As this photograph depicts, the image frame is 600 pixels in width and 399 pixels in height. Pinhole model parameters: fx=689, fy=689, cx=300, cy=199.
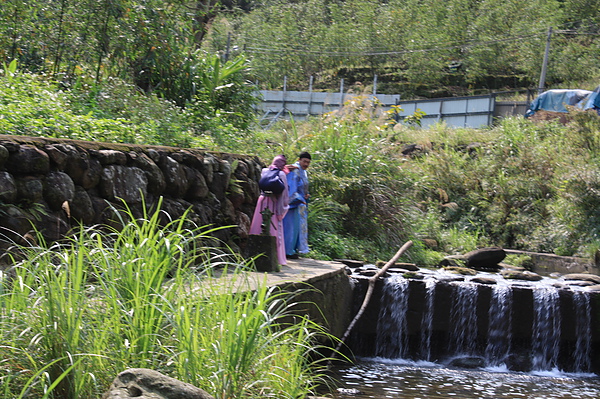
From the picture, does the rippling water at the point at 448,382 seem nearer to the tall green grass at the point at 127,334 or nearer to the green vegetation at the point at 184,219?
the green vegetation at the point at 184,219

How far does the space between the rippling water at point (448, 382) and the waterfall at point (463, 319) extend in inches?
26.2

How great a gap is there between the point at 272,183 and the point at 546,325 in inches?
175

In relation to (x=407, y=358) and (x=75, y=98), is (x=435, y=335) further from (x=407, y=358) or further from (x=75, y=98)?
(x=75, y=98)

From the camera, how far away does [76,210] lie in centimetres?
593

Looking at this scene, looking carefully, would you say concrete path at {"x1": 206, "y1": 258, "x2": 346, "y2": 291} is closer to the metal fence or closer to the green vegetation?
the green vegetation

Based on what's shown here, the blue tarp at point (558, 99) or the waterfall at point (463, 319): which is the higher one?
the blue tarp at point (558, 99)

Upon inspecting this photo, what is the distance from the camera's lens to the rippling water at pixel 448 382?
7.33 meters

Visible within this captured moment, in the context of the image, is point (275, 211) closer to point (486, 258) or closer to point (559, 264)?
point (486, 258)

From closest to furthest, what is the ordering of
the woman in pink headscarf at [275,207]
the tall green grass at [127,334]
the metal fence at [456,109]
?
the tall green grass at [127,334]
the woman in pink headscarf at [275,207]
the metal fence at [456,109]

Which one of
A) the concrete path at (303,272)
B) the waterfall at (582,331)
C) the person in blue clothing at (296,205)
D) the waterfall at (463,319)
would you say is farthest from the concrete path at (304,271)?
the waterfall at (582,331)

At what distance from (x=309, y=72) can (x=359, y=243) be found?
99.7ft

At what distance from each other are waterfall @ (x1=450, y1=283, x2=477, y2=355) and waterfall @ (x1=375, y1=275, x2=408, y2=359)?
0.69 meters

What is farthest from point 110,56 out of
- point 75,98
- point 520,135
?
Answer: point 520,135

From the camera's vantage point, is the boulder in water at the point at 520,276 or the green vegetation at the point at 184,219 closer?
the green vegetation at the point at 184,219
